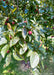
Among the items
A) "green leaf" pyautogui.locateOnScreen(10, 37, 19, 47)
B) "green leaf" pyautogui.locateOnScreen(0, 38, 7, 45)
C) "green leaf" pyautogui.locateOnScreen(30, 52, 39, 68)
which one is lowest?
"green leaf" pyautogui.locateOnScreen(30, 52, 39, 68)

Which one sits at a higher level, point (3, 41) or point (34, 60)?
point (3, 41)

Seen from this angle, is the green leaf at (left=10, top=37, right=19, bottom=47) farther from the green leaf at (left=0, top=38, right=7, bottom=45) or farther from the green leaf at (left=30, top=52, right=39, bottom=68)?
the green leaf at (left=30, top=52, right=39, bottom=68)

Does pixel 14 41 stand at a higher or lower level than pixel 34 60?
higher

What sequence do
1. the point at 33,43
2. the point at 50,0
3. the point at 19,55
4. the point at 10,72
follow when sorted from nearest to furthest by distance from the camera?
the point at 19,55 → the point at 33,43 → the point at 10,72 → the point at 50,0

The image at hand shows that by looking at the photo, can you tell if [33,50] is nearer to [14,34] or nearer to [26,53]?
[26,53]

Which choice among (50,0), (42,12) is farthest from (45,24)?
(50,0)

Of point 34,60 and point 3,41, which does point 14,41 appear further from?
point 34,60

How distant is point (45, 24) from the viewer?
1.30 metres

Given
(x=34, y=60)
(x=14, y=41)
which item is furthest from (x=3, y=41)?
(x=34, y=60)

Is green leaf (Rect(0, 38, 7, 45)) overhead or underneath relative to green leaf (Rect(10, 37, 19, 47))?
overhead

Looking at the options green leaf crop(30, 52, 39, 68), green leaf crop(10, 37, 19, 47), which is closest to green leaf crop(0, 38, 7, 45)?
green leaf crop(10, 37, 19, 47)

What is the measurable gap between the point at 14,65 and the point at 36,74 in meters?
0.45

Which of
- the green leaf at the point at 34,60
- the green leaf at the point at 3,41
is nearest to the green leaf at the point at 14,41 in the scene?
the green leaf at the point at 3,41

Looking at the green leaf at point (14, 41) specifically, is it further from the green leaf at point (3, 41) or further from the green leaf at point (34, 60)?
the green leaf at point (34, 60)
